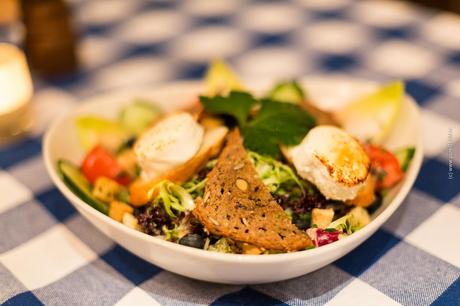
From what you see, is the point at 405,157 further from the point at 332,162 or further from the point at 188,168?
the point at 188,168

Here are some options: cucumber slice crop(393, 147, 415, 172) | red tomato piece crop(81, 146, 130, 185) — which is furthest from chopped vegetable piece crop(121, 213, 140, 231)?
cucumber slice crop(393, 147, 415, 172)

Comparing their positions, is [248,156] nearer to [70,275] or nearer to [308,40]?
[70,275]

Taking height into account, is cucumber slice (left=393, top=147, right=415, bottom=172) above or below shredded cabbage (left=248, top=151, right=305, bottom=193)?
below

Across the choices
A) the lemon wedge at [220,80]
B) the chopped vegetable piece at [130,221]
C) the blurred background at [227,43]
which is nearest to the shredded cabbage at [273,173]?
the chopped vegetable piece at [130,221]

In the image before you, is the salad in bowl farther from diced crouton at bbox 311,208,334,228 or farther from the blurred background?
the blurred background

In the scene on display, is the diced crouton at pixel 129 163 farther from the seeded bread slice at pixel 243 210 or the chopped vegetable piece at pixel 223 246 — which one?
the chopped vegetable piece at pixel 223 246

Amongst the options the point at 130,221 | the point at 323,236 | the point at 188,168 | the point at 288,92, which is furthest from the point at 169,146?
the point at 288,92

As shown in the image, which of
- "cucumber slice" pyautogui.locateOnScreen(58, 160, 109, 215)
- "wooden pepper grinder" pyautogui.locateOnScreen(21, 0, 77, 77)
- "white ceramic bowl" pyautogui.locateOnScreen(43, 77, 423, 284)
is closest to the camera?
"white ceramic bowl" pyautogui.locateOnScreen(43, 77, 423, 284)

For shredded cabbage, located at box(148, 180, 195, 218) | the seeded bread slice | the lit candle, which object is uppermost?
the seeded bread slice
